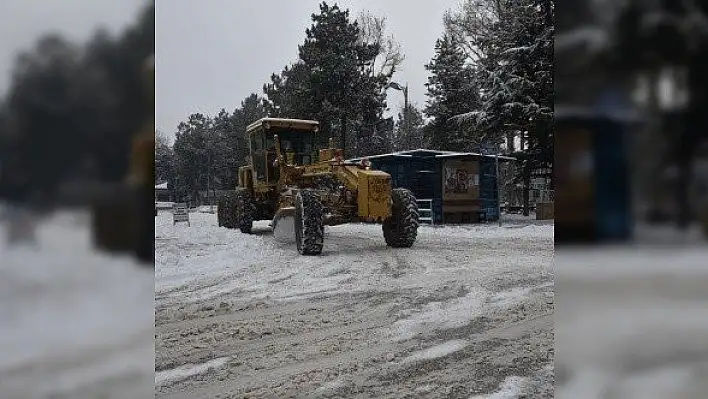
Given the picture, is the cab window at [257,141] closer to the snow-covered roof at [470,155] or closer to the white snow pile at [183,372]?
the snow-covered roof at [470,155]

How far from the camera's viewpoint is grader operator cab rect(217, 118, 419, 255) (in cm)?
235

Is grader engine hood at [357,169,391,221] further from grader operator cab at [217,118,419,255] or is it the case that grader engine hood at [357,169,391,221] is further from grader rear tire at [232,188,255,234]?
grader rear tire at [232,188,255,234]

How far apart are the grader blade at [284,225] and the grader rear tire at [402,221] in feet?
1.27

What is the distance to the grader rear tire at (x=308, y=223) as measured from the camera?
2.36 m

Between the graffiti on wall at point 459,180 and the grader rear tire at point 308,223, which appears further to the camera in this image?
the grader rear tire at point 308,223

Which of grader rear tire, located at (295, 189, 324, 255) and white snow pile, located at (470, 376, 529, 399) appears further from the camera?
grader rear tire, located at (295, 189, 324, 255)

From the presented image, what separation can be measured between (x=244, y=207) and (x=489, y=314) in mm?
1081

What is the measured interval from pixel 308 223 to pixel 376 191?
1.16ft

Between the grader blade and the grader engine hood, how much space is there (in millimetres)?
299

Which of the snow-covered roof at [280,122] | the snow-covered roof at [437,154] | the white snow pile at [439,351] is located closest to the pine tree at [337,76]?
the snow-covered roof at [280,122]
